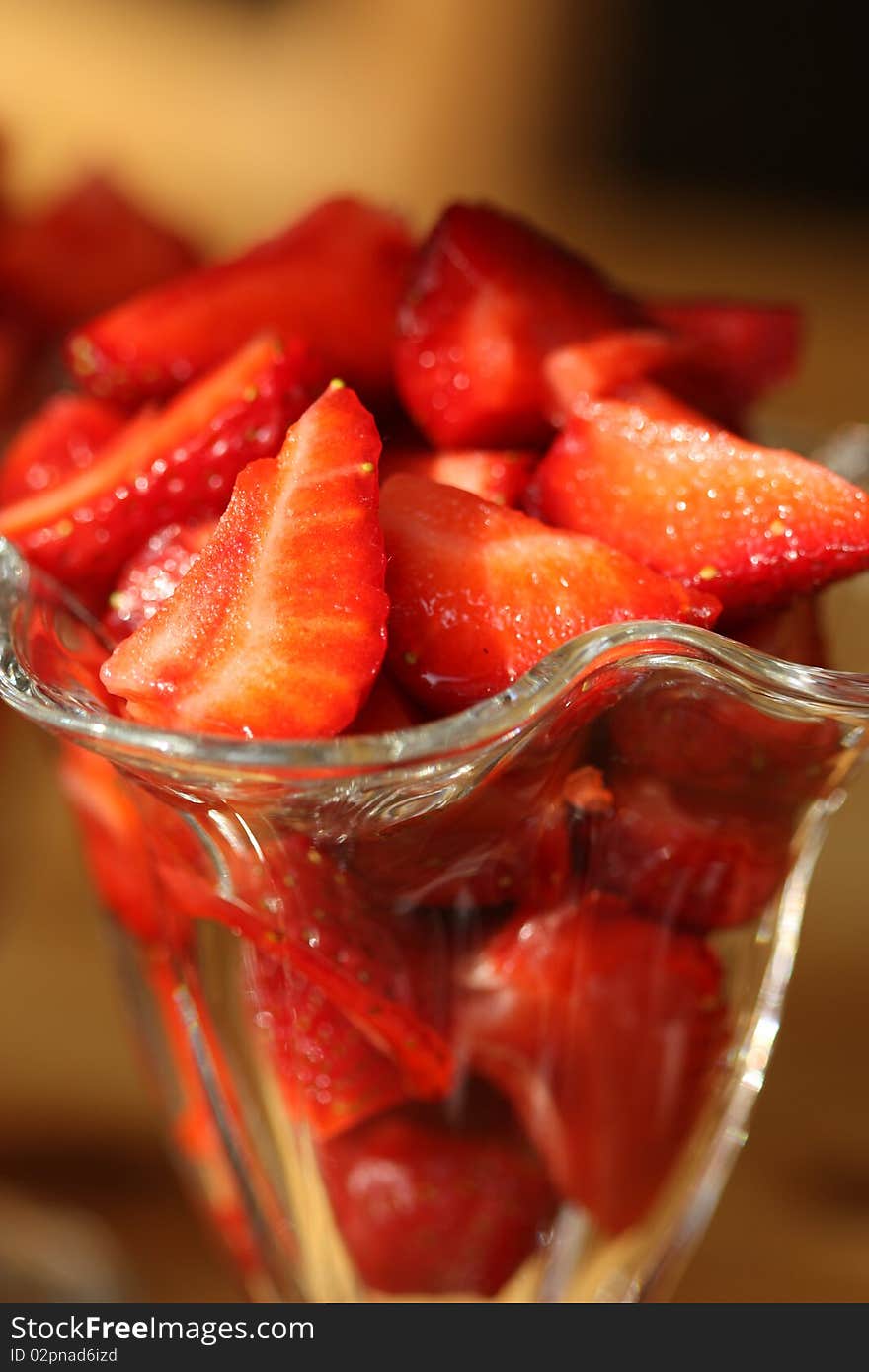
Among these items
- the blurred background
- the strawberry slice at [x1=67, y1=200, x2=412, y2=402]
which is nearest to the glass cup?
the strawberry slice at [x1=67, y1=200, x2=412, y2=402]

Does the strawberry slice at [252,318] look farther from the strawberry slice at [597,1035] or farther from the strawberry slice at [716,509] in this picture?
the strawberry slice at [597,1035]

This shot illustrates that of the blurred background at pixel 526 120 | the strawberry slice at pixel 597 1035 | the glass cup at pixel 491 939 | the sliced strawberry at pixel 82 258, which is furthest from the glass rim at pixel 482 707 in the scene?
the blurred background at pixel 526 120

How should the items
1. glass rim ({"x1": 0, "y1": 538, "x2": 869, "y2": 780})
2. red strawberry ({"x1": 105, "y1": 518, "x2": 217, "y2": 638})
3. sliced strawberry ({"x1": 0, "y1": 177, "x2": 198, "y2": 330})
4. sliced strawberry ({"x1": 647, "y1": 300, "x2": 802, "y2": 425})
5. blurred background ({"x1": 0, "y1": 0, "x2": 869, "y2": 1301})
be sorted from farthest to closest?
blurred background ({"x1": 0, "y1": 0, "x2": 869, "y2": 1301})
sliced strawberry ({"x1": 0, "y1": 177, "x2": 198, "y2": 330})
sliced strawberry ({"x1": 647, "y1": 300, "x2": 802, "y2": 425})
red strawberry ({"x1": 105, "y1": 518, "x2": 217, "y2": 638})
glass rim ({"x1": 0, "y1": 538, "x2": 869, "y2": 780})

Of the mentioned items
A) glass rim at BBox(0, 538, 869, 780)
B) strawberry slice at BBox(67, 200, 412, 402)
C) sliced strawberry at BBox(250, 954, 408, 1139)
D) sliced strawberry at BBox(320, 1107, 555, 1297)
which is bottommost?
sliced strawberry at BBox(320, 1107, 555, 1297)

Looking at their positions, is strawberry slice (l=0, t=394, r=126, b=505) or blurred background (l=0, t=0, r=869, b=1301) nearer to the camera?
strawberry slice (l=0, t=394, r=126, b=505)

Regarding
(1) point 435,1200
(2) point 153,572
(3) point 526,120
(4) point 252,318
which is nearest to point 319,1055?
(1) point 435,1200

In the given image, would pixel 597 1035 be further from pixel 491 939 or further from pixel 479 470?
pixel 479 470

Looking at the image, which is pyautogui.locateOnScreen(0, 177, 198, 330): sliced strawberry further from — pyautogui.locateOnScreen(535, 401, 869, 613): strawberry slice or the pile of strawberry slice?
pyautogui.locateOnScreen(535, 401, 869, 613): strawberry slice
